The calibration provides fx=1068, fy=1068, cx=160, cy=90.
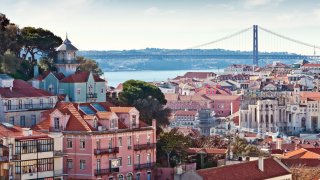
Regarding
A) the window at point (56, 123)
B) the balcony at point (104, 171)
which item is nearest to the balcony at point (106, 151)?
the balcony at point (104, 171)

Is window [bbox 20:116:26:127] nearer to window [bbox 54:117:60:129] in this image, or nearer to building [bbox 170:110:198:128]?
window [bbox 54:117:60:129]

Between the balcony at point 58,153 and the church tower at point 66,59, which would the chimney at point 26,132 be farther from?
the church tower at point 66,59

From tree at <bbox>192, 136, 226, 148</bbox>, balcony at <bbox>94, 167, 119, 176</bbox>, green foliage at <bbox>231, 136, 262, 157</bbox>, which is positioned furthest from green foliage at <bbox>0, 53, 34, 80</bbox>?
balcony at <bbox>94, 167, 119, 176</bbox>

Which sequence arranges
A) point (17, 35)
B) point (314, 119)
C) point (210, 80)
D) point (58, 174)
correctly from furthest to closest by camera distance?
point (210, 80)
point (314, 119)
point (17, 35)
point (58, 174)

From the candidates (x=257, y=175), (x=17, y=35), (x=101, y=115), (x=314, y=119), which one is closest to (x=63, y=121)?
(x=101, y=115)

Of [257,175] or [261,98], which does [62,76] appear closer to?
[257,175]

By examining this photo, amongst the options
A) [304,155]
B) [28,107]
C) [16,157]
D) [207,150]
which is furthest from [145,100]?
[16,157]

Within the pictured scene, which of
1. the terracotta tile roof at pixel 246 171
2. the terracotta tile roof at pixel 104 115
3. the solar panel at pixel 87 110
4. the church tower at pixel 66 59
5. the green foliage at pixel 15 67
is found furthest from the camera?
the church tower at pixel 66 59
